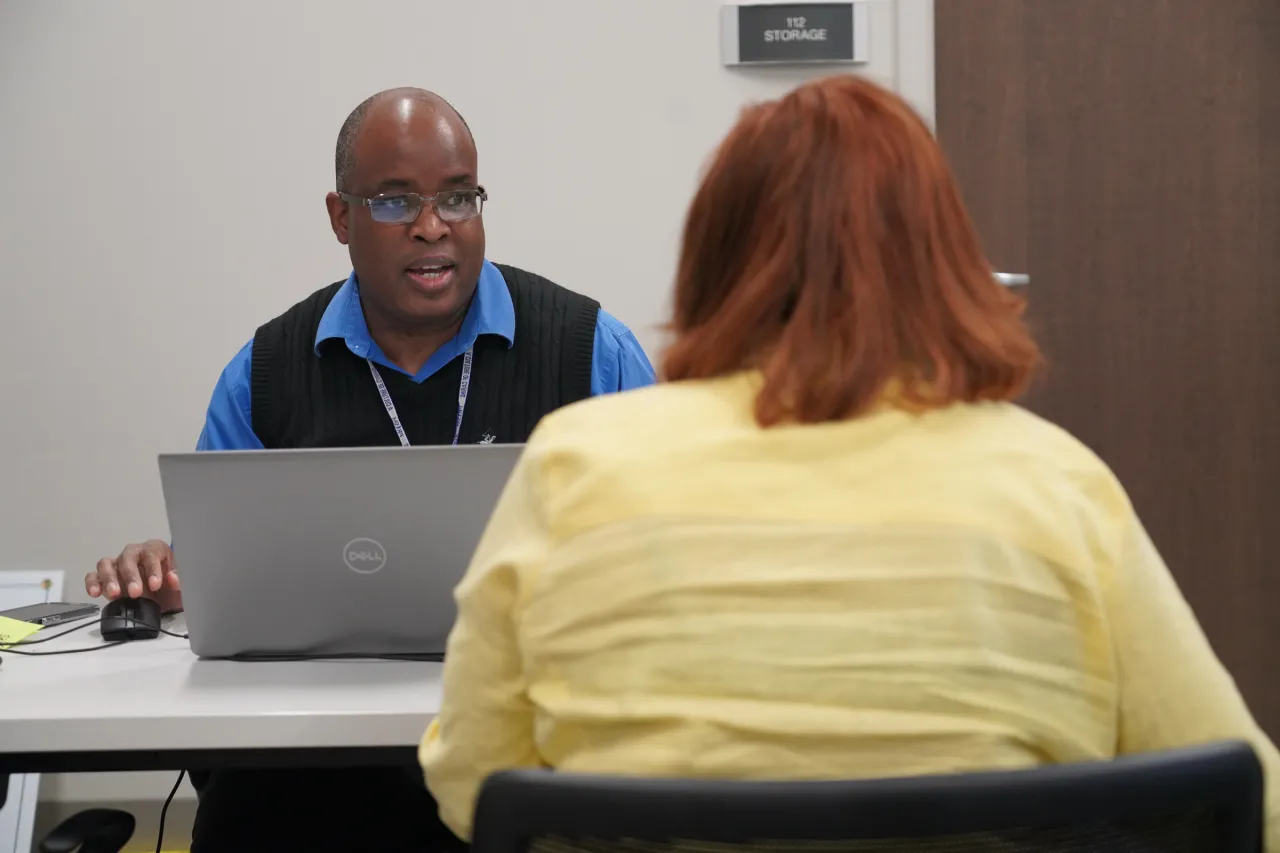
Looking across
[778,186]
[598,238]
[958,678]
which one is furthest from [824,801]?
[598,238]

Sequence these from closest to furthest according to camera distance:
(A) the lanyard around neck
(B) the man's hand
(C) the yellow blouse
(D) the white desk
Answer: (C) the yellow blouse, (D) the white desk, (B) the man's hand, (A) the lanyard around neck

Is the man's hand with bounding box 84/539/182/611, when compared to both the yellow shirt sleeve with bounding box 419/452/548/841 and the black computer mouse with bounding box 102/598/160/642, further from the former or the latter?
the yellow shirt sleeve with bounding box 419/452/548/841

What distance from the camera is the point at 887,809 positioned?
69 centimetres

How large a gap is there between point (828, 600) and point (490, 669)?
0.27 m

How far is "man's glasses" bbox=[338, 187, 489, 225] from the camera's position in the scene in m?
2.18

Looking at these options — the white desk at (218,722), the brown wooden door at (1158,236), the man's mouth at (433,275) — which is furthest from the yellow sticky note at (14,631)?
the brown wooden door at (1158,236)

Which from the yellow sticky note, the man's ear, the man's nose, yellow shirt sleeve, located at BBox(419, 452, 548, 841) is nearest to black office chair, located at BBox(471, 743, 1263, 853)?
yellow shirt sleeve, located at BBox(419, 452, 548, 841)

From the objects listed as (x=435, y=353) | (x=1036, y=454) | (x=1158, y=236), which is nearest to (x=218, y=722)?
(x=1036, y=454)

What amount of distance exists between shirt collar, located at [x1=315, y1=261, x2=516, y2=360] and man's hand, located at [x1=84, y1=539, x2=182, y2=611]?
52 cm

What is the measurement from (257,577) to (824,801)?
89cm

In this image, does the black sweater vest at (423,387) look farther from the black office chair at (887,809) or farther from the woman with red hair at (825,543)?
the black office chair at (887,809)

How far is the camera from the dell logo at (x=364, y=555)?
4.54ft

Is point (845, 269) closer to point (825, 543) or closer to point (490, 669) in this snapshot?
point (825, 543)

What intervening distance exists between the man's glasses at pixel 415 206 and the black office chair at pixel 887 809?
157cm
